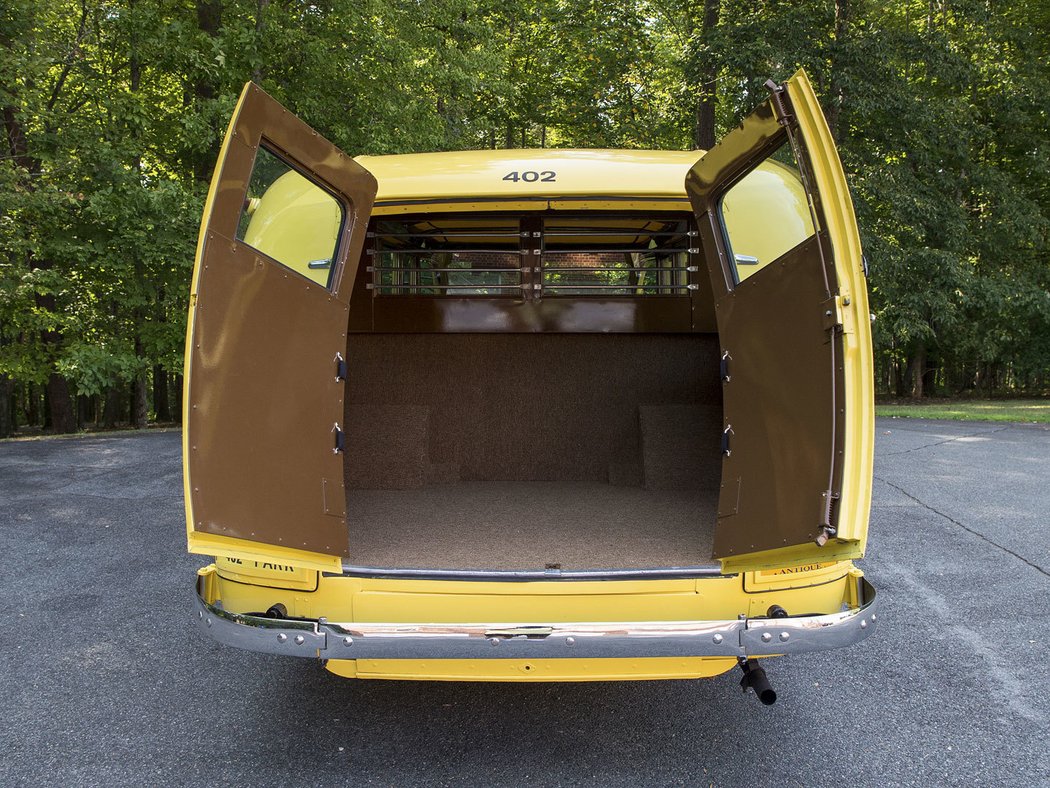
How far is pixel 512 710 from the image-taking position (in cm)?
305

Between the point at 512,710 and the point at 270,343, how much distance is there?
187 cm

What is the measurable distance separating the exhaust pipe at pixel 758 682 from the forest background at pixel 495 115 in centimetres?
1057

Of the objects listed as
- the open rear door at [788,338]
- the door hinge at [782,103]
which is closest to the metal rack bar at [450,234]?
the open rear door at [788,338]

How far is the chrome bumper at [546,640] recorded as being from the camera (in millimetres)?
2145

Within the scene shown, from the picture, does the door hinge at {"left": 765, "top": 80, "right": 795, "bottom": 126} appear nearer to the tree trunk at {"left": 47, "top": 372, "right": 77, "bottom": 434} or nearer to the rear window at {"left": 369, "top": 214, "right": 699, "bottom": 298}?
the rear window at {"left": 369, "top": 214, "right": 699, "bottom": 298}

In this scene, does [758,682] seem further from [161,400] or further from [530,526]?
[161,400]

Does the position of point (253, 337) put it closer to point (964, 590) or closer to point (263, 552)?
point (263, 552)

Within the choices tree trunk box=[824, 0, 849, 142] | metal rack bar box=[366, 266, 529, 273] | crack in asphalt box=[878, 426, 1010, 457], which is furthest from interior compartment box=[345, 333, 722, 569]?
tree trunk box=[824, 0, 849, 142]

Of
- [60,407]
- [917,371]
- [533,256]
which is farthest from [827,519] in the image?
[917,371]

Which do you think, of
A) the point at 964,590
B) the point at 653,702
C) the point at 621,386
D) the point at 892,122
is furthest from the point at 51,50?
the point at 892,122

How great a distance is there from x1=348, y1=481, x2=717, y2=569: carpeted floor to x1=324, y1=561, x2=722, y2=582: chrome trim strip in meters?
0.15

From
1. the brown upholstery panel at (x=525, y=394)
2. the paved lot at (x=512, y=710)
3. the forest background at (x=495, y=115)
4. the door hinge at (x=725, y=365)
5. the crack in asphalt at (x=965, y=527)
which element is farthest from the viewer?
the forest background at (x=495, y=115)

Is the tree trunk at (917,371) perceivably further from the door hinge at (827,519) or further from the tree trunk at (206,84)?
the door hinge at (827,519)

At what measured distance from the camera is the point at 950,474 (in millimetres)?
7793
